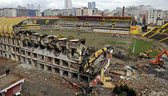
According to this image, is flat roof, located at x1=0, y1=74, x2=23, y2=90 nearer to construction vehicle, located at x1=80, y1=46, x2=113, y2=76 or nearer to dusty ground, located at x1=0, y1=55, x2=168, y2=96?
dusty ground, located at x1=0, y1=55, x2=168, y2=96

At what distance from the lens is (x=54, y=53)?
46.6 feet

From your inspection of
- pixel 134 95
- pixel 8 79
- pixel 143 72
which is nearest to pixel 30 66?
pixel 8 79

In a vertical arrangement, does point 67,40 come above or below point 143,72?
above

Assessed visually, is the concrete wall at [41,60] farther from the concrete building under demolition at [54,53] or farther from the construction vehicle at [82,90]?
the construction vehicle at [82,90]

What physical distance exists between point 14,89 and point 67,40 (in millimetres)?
6225

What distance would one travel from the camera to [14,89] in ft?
32.9

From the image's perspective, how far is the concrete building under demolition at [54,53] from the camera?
41.0 ft

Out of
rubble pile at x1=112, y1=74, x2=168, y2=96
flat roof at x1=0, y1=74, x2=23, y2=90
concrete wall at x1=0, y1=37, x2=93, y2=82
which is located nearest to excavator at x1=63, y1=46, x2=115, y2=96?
concrete wall at x1=0, y1=37, x2=93, y2=82

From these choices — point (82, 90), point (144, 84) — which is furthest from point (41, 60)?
point (144, 84)

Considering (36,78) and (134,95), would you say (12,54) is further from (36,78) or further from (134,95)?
(134,95)

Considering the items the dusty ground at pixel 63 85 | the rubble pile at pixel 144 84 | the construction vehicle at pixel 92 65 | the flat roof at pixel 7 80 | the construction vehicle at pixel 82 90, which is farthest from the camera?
the construction vehicle at pixel 92 65

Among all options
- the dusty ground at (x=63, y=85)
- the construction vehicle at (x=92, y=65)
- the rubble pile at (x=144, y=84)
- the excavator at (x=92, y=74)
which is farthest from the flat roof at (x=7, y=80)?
the rubble pile at (x=144, y=84)

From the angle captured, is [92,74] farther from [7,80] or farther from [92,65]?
[7,80]

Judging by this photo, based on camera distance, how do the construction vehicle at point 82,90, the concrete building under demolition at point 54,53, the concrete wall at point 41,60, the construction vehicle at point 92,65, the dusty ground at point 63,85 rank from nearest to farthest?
the construction vehicle at point 82,90 → the dusty ground at point 63,85 → the construction vehicle at point 92,65 → the concrete building under demolition at point 54,53 → the concrete wall at point 41,60
